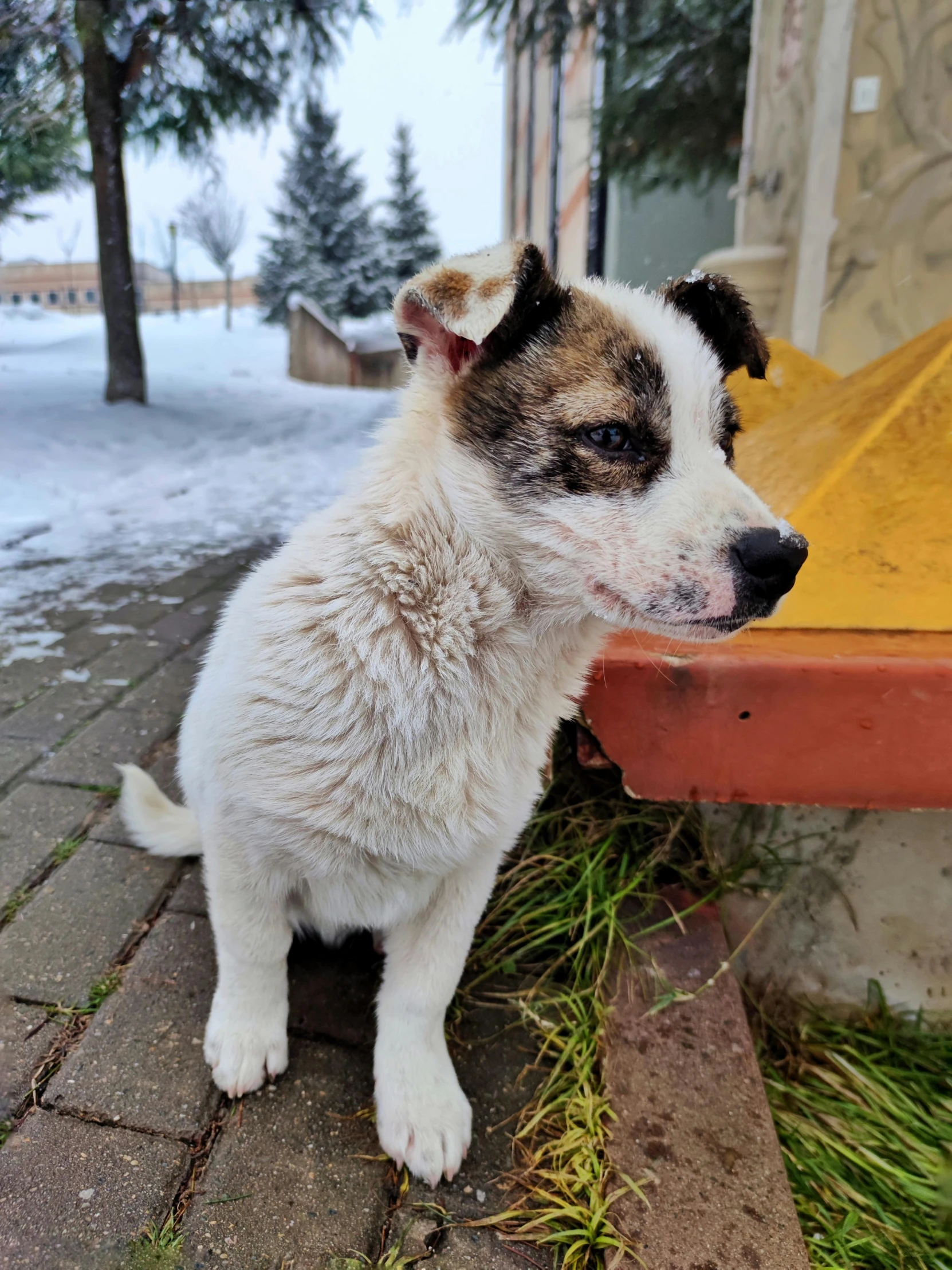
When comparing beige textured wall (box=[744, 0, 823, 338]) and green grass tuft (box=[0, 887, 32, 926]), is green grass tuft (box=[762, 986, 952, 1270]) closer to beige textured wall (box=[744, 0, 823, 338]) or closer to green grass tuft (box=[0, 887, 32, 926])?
green grass tuft (box=[0, 887, 32, 926])

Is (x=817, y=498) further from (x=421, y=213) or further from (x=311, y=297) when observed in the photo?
(x=421, y=213)

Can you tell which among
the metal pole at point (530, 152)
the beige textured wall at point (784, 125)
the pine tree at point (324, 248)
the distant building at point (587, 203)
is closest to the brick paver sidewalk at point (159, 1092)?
the beige textured wall at point (784, 125)

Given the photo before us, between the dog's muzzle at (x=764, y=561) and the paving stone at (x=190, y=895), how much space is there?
1.58 meters

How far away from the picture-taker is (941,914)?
2189 mm

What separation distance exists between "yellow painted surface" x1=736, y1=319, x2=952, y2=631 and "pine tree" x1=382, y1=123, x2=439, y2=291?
82.6ft

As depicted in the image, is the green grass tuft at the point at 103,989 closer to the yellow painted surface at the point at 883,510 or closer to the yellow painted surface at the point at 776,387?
the yellow painted surface at the point at 883,510

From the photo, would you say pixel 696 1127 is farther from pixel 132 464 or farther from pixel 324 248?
pixel 324 248

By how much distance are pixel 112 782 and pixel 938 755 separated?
236 cm

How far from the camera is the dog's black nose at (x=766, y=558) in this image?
126 cm

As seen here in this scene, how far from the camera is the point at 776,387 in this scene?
2916mm

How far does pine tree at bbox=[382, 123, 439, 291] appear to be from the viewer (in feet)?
85.3

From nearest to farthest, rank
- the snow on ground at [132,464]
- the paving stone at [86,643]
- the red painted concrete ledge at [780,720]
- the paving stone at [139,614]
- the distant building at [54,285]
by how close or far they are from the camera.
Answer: the red painted concrete ledge at [780,720]
the paving stone at [86,643]
the paving stone at [139,614]
the snow on ground at [132,464]
the distant building at [54,285]

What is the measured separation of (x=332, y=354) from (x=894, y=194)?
14.0 m

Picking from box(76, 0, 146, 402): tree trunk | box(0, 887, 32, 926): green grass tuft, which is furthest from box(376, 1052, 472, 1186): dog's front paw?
box(76, 0, 146, 402): tree trunk
